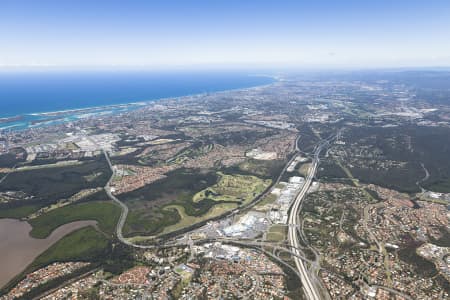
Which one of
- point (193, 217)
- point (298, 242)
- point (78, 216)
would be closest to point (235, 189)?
point (193, 217)

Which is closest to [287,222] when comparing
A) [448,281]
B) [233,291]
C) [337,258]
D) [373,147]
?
[337,258]

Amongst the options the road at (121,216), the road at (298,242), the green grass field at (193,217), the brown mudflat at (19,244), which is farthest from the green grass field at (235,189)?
the brown mudflat at (19,244)

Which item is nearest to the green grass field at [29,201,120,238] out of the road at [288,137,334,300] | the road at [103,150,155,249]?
the road at [103,150,155,249]

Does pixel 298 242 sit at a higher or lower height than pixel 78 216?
higher

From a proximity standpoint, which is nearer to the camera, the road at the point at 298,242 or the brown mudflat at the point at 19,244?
the road at the point at 298,242

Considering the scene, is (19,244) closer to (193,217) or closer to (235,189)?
(193,217)

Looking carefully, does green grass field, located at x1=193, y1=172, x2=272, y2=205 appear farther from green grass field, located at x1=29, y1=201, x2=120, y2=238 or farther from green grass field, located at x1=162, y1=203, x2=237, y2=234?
green grass field, located at x1=29, y1=201, x2=120, y2=238

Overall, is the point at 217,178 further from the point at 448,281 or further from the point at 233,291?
the point at 448,281

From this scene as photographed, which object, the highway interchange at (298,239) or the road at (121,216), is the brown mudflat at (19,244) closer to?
the road at (121,216)

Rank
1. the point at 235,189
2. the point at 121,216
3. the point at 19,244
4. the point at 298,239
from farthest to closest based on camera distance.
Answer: the point at 235,189 → the point at 121,216 → the point at 298,239 → the point at 19,244
